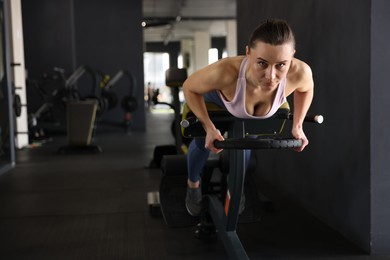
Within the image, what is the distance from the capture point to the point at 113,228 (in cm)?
228

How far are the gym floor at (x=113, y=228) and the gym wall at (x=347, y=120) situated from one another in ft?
0.40

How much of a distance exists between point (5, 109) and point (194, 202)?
2808 millimetres

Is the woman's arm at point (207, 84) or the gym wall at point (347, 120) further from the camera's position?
the gym wall at point (347, 120)

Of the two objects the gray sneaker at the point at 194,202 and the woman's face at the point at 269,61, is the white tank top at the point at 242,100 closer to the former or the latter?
the woman's face at the point at 269,61

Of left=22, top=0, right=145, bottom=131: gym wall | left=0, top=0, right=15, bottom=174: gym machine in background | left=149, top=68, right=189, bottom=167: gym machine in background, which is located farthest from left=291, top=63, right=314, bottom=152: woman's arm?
left=22, top=0, right=145, bottom=131: gym wall

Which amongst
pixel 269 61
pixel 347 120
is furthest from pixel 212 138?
pixel 347 120

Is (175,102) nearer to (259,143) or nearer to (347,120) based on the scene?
(347,120)

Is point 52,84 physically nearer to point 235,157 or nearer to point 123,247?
point 123,247

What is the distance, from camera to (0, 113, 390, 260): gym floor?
6.37 feet

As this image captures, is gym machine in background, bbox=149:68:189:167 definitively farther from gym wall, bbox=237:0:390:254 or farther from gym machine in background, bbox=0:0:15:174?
gym machine in background, bbox=0:0:15:174

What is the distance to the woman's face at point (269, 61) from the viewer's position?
4.00 feet

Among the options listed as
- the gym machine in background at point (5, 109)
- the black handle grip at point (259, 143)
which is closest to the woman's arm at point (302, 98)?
the black handle grip at point (259, 143)

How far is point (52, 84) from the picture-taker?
6.99 metres
